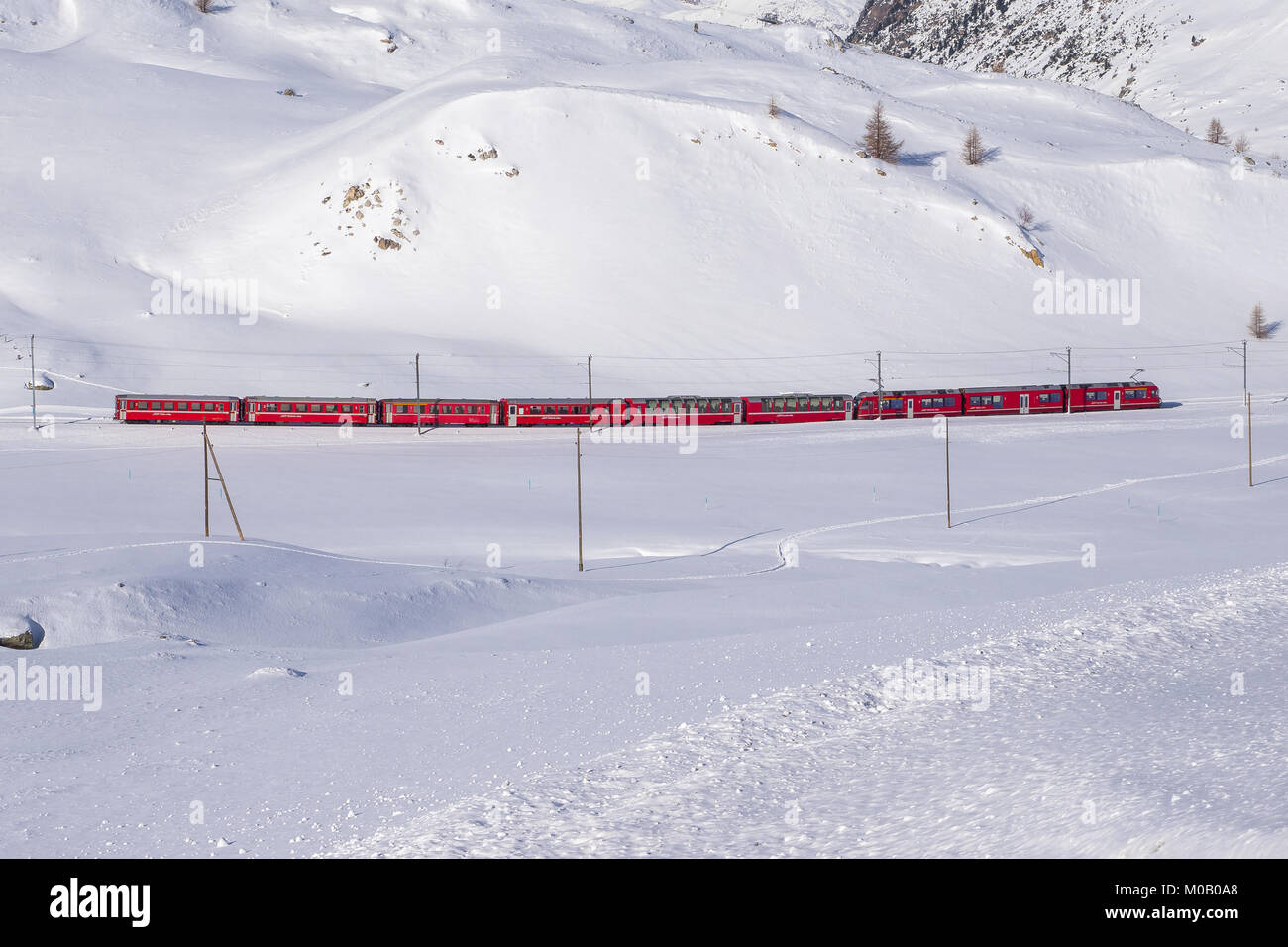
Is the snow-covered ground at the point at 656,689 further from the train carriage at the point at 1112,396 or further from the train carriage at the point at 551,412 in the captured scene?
the train carriage at the point at 1112,396

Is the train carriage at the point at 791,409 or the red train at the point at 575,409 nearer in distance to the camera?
the red train at the point at 575,409

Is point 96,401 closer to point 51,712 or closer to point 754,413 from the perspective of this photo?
point 754,413

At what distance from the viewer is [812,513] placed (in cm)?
4856

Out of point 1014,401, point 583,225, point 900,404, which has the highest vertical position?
point 583,225

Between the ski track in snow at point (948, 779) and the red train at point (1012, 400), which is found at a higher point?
the red train at point (1012, 400)

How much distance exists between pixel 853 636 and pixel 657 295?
7811cm

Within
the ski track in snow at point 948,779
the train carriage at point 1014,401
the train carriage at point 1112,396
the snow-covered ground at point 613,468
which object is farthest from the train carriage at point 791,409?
Result: the ski track in snow at point 948,779

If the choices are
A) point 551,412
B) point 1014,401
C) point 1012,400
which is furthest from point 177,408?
point 1014,401

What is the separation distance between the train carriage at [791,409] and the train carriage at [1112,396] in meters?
16.5

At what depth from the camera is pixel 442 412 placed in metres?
72.1

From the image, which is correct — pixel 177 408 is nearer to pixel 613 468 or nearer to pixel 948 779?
pixel 613 468

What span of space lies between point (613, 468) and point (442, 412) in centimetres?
1776

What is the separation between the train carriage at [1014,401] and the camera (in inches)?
3034

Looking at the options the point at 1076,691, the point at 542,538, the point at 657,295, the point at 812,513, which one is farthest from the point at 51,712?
the point at 657,295
